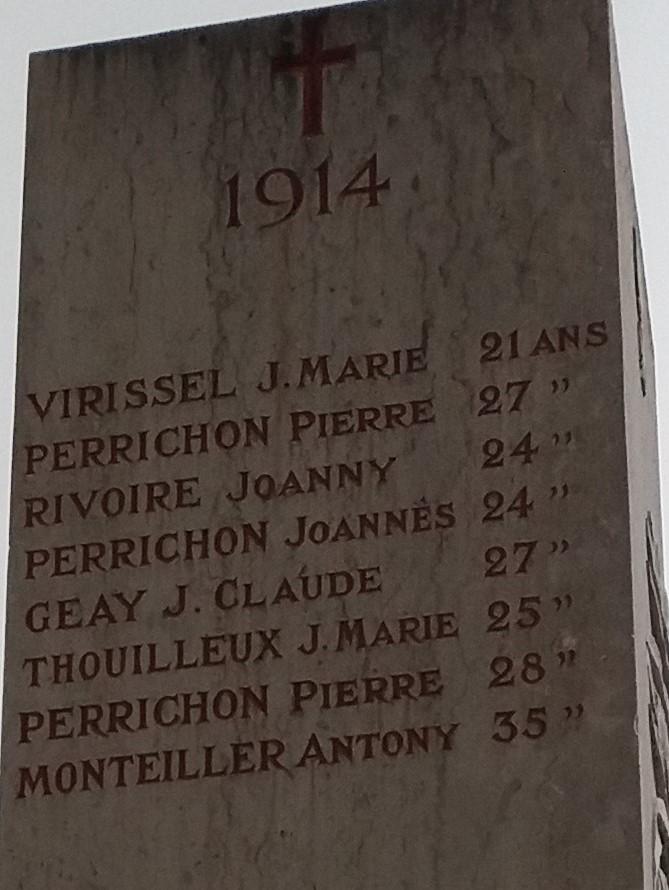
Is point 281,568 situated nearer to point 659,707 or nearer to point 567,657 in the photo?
point 567,657

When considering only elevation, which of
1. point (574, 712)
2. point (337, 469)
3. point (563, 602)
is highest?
point (337, 469)

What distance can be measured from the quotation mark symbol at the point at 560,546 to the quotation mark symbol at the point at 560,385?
0.58 metres

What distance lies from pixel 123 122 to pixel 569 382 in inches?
84.4

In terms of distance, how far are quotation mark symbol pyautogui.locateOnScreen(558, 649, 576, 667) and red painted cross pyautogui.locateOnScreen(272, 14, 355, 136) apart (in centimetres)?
236

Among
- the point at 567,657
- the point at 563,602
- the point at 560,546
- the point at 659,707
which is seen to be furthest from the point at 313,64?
the point at 659,707

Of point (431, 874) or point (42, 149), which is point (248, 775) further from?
point (42, 149)

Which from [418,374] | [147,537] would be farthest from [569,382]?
[147,537]

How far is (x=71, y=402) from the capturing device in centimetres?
1288

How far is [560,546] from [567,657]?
422 millimetres

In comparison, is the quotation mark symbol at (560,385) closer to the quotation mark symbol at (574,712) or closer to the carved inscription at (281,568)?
the carved inscription at (281,568)

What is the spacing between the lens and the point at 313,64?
13227 millimetres

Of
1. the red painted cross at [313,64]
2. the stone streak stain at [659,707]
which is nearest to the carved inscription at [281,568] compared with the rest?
the stone streak stain at [659,707]

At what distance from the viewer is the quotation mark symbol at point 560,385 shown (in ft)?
40.8

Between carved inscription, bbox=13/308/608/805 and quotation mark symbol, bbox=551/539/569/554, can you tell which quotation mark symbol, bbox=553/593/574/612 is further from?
quotation mark symbol, bbox=551/539/569/554
